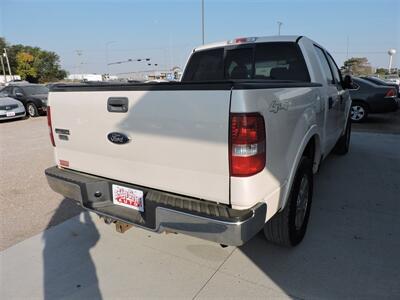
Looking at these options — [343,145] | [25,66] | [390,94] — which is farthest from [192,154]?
[25,66]

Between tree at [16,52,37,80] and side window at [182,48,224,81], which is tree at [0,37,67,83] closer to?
tree at [16,52,37,80]

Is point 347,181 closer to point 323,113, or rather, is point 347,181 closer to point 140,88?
point 323,113

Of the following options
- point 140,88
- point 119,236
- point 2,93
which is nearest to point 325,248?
point 119,236

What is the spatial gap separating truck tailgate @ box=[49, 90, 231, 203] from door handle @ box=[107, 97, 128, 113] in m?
0.03

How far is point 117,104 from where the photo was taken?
2.37m

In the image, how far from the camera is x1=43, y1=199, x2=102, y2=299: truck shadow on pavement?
2.51 meters

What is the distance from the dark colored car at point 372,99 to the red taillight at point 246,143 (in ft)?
32.3

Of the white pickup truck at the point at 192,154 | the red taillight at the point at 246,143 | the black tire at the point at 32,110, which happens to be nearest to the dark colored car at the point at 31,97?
the black tire at the point at 32,110

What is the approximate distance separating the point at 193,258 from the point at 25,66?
8971cm

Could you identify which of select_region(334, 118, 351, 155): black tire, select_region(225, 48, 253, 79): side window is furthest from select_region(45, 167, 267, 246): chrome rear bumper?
select_region(334, 118, 351, 155): black tire

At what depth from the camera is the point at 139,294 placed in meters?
2.47

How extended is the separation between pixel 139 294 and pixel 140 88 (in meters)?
1.55

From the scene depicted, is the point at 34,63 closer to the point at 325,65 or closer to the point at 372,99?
the point at 372,99

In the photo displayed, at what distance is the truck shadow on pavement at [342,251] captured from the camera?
98.4 inches
